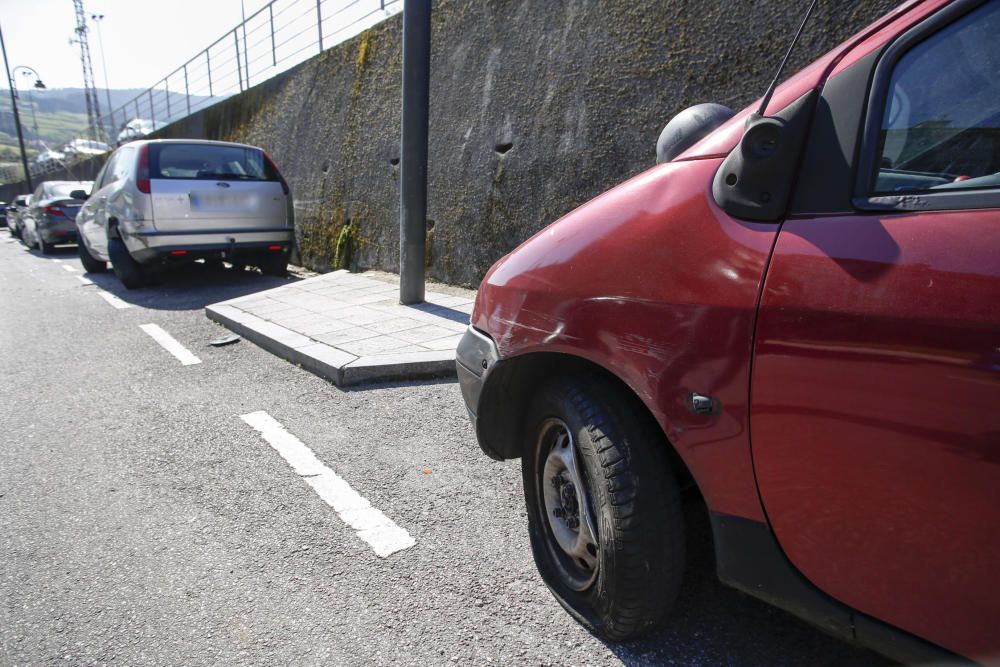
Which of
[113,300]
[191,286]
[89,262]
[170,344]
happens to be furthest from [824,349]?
[89,262]

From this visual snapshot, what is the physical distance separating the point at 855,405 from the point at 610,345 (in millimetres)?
644

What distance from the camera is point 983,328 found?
108cm

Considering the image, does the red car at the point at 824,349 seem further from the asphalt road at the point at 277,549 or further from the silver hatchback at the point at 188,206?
the silver hatchback at the point at 188,206

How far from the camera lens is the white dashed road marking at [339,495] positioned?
2543mm

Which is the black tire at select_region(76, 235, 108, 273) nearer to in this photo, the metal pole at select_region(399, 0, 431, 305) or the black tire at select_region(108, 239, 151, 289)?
the black tire at select_region(108, 239, 151, 289)

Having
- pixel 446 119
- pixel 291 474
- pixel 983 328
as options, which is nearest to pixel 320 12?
pixel 446 119

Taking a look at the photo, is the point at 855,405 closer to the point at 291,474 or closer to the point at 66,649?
the point at 66,649

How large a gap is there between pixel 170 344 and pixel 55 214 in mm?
11734

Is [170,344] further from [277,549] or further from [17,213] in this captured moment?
[17,213]

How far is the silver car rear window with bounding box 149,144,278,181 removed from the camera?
791 cm

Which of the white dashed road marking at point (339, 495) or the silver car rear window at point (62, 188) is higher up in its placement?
the silver car rear window at point (62, 188)

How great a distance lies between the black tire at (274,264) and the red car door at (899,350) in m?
8.63

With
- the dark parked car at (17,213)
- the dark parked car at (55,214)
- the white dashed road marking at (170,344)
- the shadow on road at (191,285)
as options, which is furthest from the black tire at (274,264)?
the dark parked car at (17,213)

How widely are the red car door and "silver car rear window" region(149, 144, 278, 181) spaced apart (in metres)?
8.15
